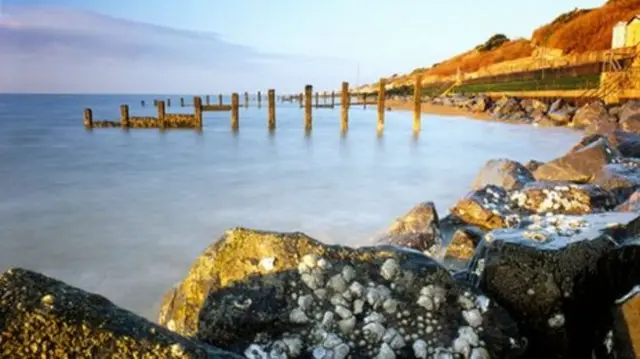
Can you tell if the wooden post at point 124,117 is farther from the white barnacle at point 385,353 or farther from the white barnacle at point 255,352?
the white barnacle at point 385,353

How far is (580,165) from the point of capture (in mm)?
8117

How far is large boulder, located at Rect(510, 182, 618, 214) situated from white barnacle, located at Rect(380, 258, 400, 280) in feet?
13.2

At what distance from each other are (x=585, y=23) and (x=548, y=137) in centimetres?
3296

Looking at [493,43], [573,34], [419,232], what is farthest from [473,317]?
[493,43]

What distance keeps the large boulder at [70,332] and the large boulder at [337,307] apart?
0.93 m

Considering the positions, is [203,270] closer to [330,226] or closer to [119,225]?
[330,226]

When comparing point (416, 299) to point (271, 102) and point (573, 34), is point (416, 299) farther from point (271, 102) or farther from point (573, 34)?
point (573, 34)

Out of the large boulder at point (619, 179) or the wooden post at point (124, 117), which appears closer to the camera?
the large boulder at point (619, 179)

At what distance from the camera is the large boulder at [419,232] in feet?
18.9

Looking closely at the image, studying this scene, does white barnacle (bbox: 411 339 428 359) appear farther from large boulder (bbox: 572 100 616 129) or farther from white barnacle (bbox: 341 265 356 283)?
large boulder (bbox: 572 100 616 129)

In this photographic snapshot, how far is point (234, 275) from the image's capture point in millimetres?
2809

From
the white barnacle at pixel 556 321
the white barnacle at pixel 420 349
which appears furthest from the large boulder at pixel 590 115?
the white barnacle at pixel 420 349

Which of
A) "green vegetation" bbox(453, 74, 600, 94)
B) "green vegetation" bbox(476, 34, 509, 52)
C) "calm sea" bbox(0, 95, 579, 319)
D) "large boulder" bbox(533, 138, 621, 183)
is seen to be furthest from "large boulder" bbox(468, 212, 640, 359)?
"green vegetation" bbox(476, 34, 509, 52)

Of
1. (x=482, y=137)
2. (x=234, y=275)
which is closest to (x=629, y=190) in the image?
(x=234, y=275)
